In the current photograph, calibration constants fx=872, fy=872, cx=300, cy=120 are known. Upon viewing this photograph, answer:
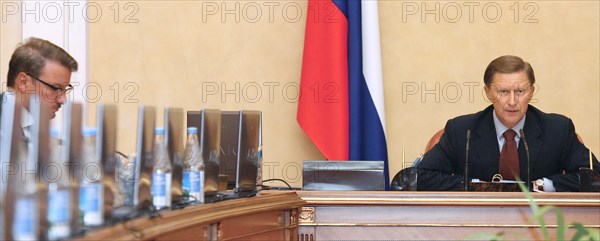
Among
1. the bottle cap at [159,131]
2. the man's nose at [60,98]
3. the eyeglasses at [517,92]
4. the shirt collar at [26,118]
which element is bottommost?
the bottle cap at [159,131]

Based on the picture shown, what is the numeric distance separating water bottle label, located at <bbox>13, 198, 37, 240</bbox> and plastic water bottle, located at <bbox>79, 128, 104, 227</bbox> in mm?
250

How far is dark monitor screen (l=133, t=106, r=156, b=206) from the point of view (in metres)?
2.22

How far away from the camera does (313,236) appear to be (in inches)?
130

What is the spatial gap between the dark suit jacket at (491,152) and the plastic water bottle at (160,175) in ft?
5.95

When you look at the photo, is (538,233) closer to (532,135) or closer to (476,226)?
(476,226)

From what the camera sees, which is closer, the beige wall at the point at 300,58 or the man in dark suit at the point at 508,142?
the man in dark suit at the point at 508,142

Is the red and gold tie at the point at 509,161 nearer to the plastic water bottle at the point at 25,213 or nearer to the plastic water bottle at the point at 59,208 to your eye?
the plastic water bottle at the point at 59,208

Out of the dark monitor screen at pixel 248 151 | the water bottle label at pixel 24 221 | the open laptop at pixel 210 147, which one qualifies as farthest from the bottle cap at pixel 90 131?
the dark monitor screen at pixel 248 151

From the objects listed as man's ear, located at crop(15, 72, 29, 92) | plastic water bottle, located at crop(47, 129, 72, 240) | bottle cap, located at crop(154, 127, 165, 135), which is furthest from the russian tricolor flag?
plastic water bottle, located at crop(47, 129, 72, 240)

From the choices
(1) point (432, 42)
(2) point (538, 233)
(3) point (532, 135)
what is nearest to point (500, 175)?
(3) point (532, 135)

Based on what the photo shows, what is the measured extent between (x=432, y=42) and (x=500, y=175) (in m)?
1.54

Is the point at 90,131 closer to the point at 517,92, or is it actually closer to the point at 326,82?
the point at 517,92

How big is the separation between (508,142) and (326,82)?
4.34ft

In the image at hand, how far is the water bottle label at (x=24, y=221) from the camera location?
5.39 ft
